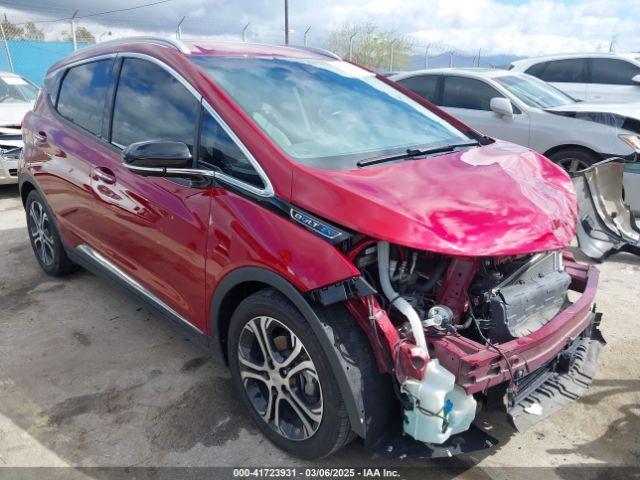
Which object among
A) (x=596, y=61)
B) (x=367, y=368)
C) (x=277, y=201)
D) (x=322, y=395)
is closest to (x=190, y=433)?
(x=322, y=395)

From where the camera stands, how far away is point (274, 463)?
242cm

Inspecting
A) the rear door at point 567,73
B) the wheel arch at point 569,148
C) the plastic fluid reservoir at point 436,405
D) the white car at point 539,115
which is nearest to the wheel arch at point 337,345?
the plastic fluid reservoir at point 436,405

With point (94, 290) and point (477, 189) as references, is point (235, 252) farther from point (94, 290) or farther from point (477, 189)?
point (94, 290)

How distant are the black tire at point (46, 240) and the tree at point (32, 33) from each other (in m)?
20.1

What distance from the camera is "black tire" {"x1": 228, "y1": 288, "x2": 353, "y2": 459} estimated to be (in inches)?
83.3

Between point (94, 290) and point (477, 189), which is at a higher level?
point (477, 189)

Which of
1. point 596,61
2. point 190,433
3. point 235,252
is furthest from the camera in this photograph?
point 596,61

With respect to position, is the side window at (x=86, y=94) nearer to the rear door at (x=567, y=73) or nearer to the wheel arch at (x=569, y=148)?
the wheel arch at (x=569, y=148)

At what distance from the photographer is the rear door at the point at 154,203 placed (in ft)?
8.58

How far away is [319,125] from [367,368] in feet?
4.22

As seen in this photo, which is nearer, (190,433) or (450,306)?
(450,306)

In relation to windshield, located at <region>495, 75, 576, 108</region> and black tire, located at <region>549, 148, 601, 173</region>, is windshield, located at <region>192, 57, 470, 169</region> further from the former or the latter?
windshield, located at <region>495, 75, 576, 108</region>

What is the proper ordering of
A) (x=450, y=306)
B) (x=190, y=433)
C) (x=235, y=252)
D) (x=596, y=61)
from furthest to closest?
1. (x=596, y=61)
2. (x=190, y=433)
3. (x=235, y=252)
4. (x=450, y=306)

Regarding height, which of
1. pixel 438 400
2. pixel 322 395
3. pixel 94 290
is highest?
pixel 438 400
